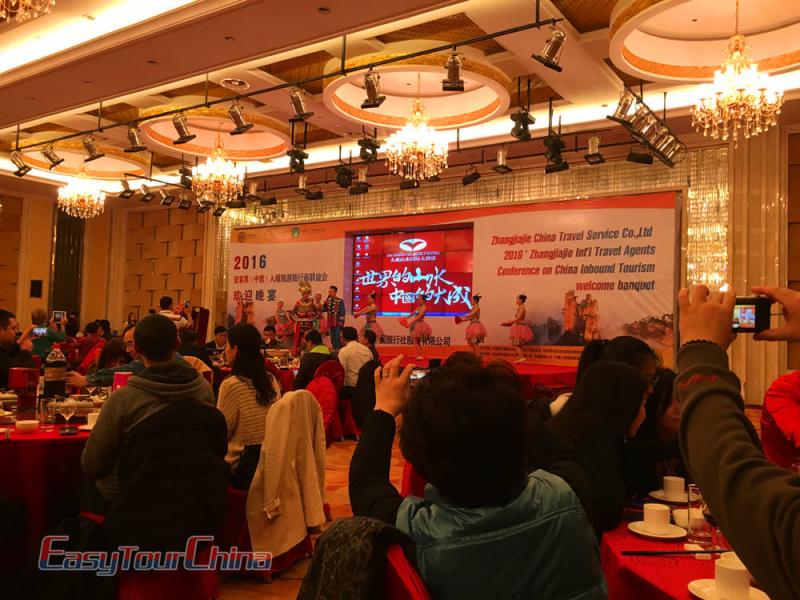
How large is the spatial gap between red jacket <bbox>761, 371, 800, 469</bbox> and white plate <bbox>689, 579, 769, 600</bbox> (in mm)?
1076

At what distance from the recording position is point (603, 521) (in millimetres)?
1977

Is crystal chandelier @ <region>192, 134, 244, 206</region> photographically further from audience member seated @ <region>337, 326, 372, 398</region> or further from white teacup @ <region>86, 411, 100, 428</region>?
white teacup @ <region>86, 411, 100, 428</region>

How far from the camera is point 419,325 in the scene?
10.6 m

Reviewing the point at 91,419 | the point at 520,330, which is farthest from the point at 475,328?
the point at 91,419

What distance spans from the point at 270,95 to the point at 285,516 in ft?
18.4

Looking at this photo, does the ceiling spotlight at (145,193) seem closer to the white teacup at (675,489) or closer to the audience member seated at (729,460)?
the white teacup at (675,489)

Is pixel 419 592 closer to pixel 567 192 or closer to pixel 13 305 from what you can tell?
pixel 567 192

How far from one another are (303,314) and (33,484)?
900 centimetres

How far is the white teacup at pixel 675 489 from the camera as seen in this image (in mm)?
2321

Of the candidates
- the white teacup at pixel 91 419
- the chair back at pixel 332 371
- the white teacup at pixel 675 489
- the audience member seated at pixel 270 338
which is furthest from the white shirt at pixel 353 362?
the white teacup at pixel 675 489

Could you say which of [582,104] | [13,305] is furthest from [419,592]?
[13,305]

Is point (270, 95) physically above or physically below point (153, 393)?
above

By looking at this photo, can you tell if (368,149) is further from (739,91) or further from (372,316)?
(372,316)

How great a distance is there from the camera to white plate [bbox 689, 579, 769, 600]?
143cm
